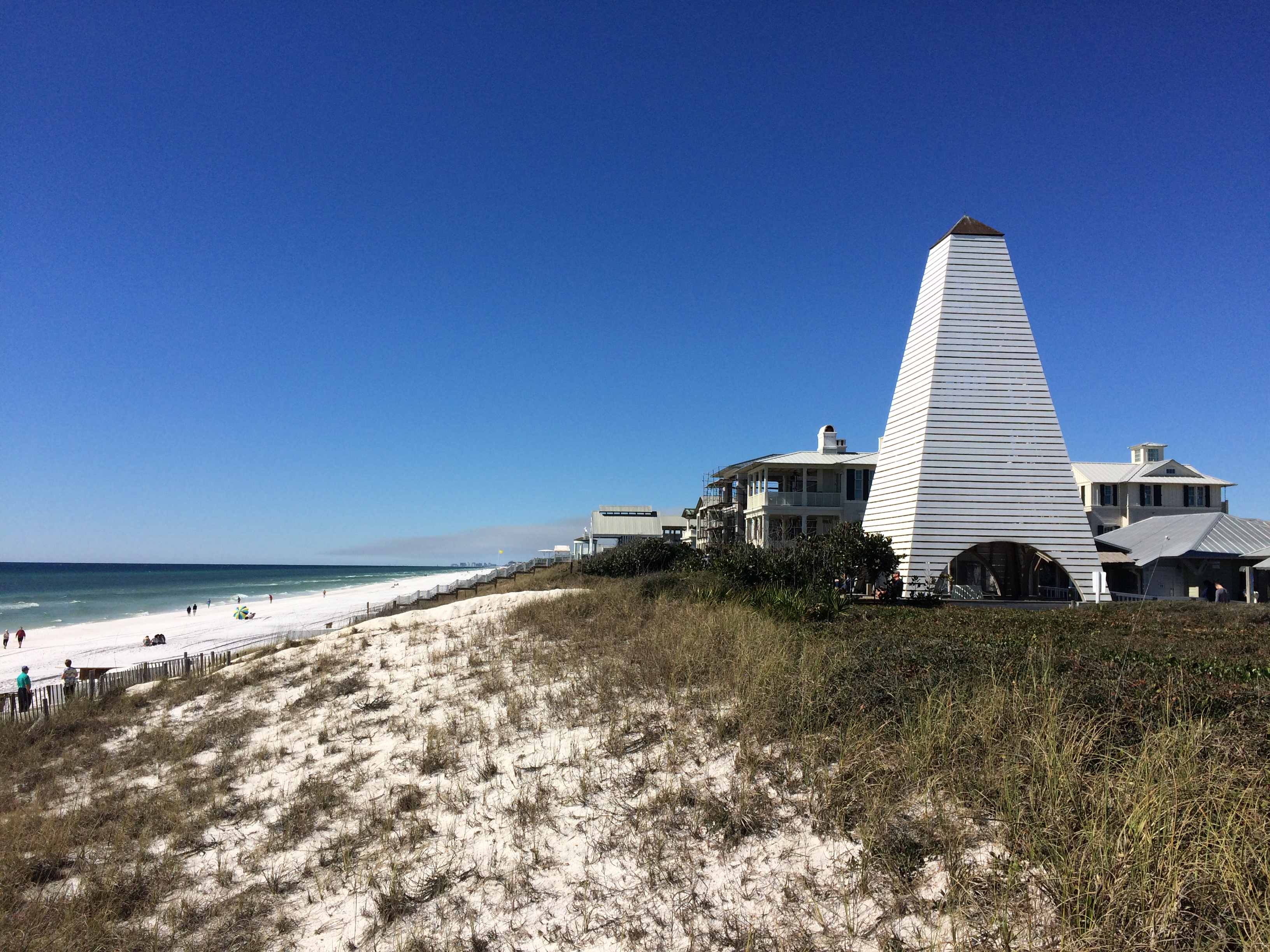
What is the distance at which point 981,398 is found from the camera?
78.3 ft

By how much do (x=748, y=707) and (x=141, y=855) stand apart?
564 centimetres

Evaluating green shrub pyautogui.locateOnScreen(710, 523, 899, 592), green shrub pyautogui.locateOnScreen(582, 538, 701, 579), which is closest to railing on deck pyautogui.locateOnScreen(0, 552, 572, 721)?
green shrub pyautogui.locateOnScreen(582, 538, 701, 579)

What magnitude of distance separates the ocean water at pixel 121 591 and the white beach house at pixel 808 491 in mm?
46742

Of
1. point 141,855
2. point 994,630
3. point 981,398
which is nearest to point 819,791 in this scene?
point 141,855

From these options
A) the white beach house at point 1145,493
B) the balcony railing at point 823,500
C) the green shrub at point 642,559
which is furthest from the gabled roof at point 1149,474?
the green shrub at point 642,559

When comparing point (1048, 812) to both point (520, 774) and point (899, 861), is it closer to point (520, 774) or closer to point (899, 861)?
point (899, 861)

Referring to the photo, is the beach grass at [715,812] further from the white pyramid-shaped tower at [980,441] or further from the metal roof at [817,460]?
the metal roof at [817,460]

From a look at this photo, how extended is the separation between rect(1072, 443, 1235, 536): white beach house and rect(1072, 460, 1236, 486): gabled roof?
0.08 feet

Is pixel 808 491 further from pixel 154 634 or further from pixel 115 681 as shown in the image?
pixel 154 634

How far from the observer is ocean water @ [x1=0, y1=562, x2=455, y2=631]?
5469cm

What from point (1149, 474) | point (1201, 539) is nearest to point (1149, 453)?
point (1149, 474)

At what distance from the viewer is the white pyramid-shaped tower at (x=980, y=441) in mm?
23203

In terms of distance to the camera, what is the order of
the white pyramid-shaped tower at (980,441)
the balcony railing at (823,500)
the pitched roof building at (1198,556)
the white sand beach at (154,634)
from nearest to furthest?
the white pyramid-shaped tower at (980,441)
the pitched roof building at (1198,556)
the white sand beach at (154,634)
the balcony railing at (823,500)

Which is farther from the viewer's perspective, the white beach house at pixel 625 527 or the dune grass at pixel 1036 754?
the white beach house at pixel 625 527
